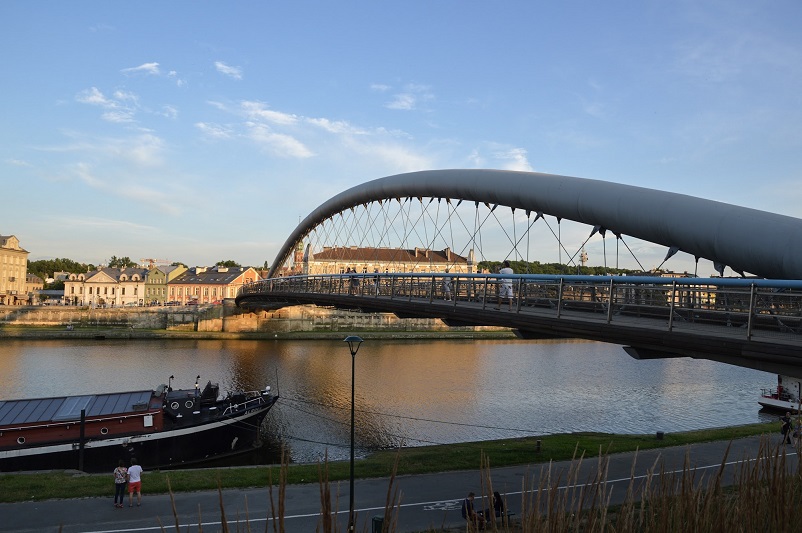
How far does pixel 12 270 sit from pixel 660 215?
10351 cm

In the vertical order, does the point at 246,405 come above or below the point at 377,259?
below

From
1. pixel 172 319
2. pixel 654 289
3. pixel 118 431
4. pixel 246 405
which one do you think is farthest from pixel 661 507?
pixel 172 319

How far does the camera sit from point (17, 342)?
52031 mm

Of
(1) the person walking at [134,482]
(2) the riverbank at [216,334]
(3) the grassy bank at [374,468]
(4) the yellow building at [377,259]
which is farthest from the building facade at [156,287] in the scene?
(1) the person walking at [134,482]

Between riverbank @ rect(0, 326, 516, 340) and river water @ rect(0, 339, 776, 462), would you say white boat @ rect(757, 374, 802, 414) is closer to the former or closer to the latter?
river water @ rect(0, 339, 776, 462)

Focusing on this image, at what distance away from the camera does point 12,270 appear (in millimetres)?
95000

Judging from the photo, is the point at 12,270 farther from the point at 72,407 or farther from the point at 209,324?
the point at 72,407

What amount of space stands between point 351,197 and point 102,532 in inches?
1279

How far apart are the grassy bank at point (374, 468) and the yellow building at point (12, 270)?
8903 cm

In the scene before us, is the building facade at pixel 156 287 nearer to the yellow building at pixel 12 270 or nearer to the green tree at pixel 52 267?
the yellow building at pixel 12 270

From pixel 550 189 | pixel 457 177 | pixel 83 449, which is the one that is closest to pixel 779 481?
pixel 550 189

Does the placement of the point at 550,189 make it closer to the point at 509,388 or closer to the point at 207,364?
the point at 509,388

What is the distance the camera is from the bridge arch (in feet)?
39.7

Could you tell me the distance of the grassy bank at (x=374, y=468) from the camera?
13422 millimetres
